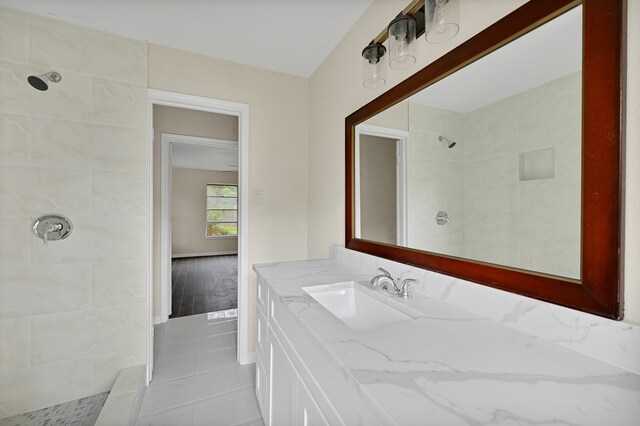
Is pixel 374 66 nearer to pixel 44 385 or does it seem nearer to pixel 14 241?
pixel 14 241

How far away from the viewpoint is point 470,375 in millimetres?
562

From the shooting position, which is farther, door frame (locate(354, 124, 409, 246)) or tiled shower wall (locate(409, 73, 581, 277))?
door frame (locate(354, 124, 409, 246))

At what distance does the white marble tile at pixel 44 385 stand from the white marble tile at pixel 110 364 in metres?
0.04

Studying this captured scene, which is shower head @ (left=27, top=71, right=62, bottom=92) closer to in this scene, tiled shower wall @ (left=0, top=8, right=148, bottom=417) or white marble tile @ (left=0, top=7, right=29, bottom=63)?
tiled shower wall @ (left=0, top=8, right=148, bottom=417)

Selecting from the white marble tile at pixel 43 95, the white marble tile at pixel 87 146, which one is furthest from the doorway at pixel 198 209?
the white marble tile at pixel 43 95

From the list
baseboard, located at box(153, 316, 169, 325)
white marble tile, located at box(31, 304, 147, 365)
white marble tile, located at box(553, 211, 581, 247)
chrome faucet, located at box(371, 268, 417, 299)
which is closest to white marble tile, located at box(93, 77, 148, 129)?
white marble tile, located at box(31, 304, 147, 365)

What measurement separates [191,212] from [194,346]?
535 cm

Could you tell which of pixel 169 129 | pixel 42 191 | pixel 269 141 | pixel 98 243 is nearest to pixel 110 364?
pixel 98 243

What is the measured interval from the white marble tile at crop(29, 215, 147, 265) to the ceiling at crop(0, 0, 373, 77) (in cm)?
122

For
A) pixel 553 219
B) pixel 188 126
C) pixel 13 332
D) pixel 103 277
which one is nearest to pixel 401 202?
pixel 553 219

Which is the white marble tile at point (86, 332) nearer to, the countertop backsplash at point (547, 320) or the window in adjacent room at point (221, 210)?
the countertop backsplash at point (547, 320)

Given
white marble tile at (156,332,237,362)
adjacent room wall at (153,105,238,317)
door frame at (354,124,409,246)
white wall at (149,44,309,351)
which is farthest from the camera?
adjacent room wall at (153,105,238,317)

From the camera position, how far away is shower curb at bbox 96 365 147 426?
1.37 meters

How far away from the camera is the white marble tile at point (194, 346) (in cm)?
217
